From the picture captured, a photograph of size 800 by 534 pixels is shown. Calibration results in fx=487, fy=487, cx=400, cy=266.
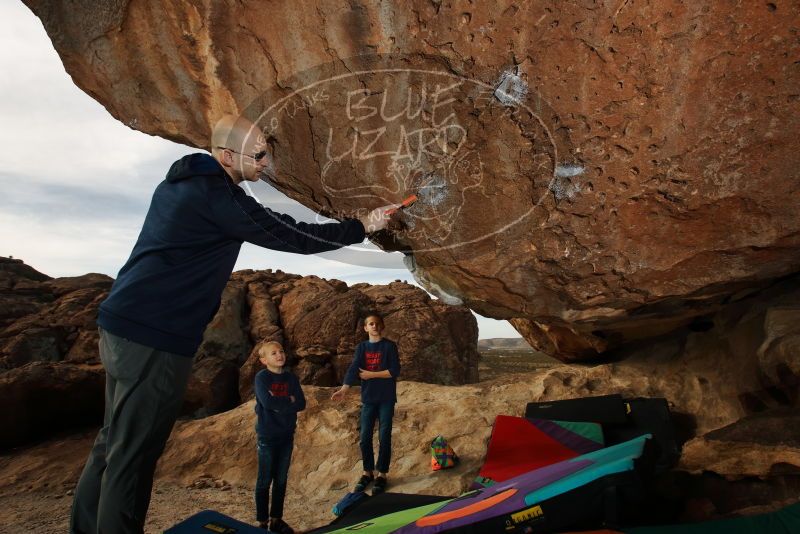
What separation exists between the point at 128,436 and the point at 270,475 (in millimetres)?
1957

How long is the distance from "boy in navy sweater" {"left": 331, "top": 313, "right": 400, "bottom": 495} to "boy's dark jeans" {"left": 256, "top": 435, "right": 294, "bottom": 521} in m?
0.71

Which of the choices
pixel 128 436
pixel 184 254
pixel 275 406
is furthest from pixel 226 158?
pixel 275 406

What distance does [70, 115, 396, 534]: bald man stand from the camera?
1778 millimetres

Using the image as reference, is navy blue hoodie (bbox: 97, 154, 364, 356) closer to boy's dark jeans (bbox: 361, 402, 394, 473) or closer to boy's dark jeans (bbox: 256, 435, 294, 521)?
boy's dark jeans (bbox: 256, 435, 294, 521)

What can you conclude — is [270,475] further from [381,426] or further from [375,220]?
[375,220]

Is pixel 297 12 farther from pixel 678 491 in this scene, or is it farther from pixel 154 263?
pixel 678 491

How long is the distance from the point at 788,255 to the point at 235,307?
11.6 meters

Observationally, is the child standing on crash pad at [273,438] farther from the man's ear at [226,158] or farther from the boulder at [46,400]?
the boulder at [46,400]

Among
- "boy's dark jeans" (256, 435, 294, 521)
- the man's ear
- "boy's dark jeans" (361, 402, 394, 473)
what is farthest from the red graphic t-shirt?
the man's ear

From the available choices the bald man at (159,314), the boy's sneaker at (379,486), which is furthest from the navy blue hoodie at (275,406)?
the bald man at (159,314)

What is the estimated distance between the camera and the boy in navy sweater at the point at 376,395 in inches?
163

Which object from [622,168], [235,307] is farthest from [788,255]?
[235,307]

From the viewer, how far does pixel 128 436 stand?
1.77 metres

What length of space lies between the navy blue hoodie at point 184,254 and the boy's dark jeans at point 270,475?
5.96 feet
